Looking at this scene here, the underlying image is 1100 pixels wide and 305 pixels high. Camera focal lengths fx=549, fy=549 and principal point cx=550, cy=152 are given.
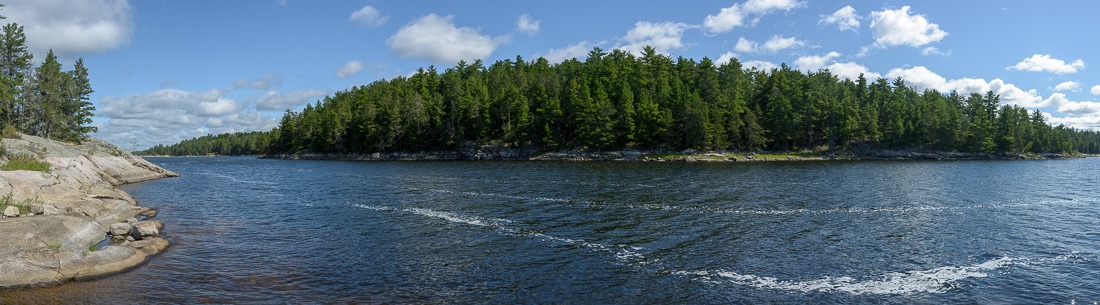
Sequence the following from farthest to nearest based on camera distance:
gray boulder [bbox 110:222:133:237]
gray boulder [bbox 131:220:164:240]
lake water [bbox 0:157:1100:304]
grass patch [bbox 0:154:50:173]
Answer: grass patch [bbox 0:154:50:173] → gray boulder [bbox 131:220:164:240] → gray boulder [bbox 110:222:133:237] → lake water [bbox 0:157:1100:304]

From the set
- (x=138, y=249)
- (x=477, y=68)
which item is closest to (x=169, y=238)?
(x=138, y=249)

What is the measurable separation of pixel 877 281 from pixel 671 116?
4109 inches

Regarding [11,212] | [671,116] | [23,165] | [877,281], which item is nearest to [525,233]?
[877,281]

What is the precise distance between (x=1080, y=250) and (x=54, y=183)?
56687 mm

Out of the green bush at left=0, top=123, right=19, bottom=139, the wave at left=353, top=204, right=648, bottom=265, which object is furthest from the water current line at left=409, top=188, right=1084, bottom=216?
the green bush at left=0, top=123, right=19, bottom=139

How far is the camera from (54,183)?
36062 mm

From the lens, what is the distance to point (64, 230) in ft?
70.6

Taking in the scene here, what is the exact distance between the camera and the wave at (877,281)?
17734 mm

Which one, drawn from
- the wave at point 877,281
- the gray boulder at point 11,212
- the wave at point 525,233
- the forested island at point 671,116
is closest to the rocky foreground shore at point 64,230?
the gray boulder at point 11,212

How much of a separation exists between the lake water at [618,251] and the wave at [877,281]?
0.10 meters

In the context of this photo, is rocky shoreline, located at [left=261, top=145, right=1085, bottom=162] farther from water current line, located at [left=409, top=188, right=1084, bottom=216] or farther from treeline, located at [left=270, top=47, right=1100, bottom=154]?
water current line, located at [left=409, top=188, right=1084, bottom=216]

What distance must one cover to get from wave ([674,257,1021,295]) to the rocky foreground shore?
20624 millimetres

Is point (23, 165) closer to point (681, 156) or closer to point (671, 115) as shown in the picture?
point (681, 156)

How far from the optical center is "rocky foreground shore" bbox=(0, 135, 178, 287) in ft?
58.4
